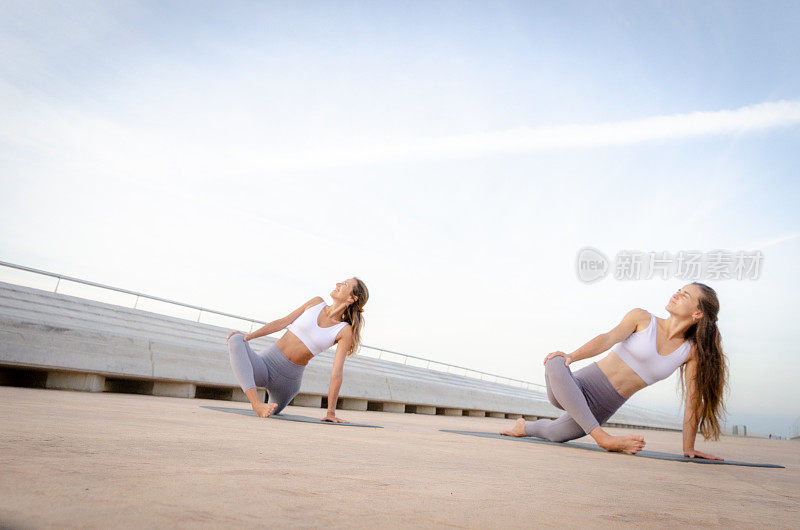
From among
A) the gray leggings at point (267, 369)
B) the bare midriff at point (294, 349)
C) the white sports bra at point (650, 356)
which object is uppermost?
the white sports bra at point (650, 356)

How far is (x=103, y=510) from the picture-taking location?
1.10 meters

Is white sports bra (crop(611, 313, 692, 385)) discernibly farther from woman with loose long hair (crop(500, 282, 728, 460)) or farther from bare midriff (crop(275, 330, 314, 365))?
bare midriff (crop(275, 330, 314, 365))

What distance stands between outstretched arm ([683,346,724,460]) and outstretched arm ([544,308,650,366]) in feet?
1.76

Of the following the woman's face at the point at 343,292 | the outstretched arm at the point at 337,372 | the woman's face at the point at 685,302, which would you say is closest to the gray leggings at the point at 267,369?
the outstretched arm at the point at 337,372

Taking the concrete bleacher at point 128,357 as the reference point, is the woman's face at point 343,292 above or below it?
above

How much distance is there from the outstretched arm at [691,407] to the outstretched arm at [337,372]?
3.22 m

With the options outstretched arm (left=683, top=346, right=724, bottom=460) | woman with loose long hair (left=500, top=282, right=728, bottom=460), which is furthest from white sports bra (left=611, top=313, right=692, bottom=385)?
outstretched arm (left=683, top=346, right=724, bottom=460)

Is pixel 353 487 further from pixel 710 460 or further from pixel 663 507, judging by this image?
pixel 710 460

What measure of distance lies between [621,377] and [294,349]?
326 centimetres

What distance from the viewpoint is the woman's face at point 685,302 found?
487cm

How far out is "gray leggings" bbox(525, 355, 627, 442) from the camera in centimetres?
487

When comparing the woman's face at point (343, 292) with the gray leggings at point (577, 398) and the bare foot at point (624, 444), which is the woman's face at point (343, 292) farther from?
the bare foot at point (624, 444)

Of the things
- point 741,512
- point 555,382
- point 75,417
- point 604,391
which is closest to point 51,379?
point 75,417

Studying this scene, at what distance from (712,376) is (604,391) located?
0.92 metres
